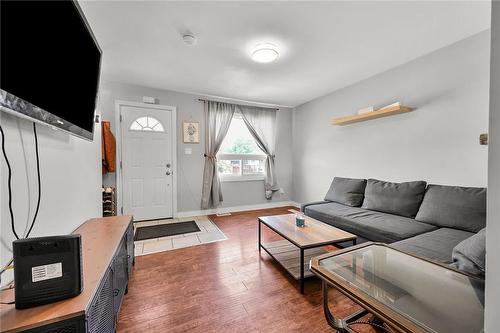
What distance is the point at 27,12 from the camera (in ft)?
2.79

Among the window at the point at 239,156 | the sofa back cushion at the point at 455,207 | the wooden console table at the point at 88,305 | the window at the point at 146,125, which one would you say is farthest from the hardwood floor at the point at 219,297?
the window at the point at 146,125

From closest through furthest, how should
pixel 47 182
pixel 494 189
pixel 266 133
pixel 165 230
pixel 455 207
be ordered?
pixel 494 189, pixel 47 182, pixel 455 207, pixel 165 230, pixel 266 133

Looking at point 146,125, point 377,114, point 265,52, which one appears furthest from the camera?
point 146,125

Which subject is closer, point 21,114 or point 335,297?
point 21,114

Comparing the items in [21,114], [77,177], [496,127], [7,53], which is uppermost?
[7,53]

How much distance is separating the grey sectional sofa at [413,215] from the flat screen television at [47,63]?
248cm

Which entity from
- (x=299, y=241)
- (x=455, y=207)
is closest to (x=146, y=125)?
(x=299, y=241)

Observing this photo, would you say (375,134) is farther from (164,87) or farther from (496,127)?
(164,87)

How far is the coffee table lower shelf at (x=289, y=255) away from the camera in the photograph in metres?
1.92

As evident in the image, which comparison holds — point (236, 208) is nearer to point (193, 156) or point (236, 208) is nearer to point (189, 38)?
point (193, 156)

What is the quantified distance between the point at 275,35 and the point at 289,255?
7.73ft

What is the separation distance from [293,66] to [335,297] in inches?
106

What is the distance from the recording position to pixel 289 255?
2236 mm

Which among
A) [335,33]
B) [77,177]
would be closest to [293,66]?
[335,33]
